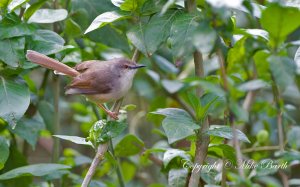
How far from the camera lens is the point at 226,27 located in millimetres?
2033

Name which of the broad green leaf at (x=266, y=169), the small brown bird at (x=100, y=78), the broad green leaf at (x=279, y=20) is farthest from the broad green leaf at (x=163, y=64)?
the broad green leaf at (x=279, y=20)

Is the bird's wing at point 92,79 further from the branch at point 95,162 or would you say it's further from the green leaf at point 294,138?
the green leaf at point 294,138

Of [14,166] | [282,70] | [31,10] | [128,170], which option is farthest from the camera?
[128,170]

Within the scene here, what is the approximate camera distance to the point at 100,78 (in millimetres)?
3684

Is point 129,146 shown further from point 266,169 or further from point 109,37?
point 266,169

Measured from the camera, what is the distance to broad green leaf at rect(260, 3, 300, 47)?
1.98 metres

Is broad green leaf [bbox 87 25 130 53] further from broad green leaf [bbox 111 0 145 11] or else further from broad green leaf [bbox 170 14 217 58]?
broad green leaf [bbox 170 14 217 58]

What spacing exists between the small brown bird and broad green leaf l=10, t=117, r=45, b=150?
11.0 inches

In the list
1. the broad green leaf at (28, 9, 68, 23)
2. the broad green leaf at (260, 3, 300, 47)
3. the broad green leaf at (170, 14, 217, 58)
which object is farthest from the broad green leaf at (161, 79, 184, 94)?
the broad green leaf at (260, 3, 300, 47)

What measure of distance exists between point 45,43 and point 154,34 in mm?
604

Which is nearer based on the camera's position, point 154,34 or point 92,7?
point 154,34

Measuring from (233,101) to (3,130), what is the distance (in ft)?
6.44


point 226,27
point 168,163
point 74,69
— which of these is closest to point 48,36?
point 74,69

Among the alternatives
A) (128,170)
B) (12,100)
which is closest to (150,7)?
(12,100)
